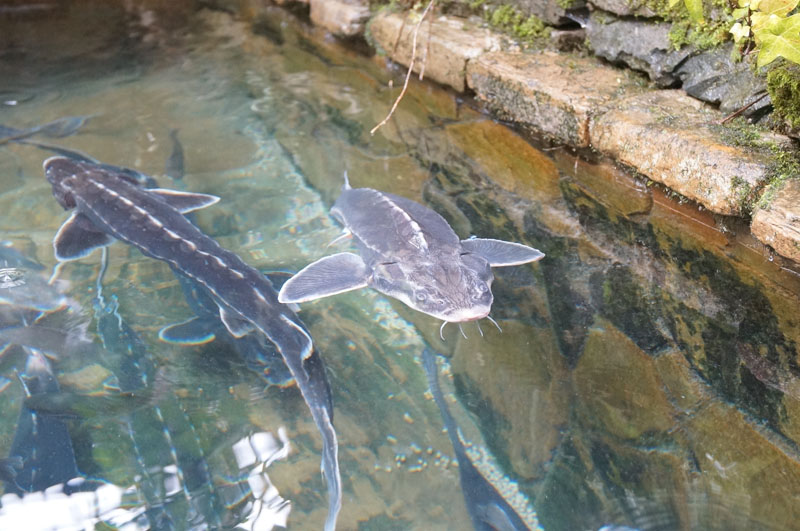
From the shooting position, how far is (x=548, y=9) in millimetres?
4559

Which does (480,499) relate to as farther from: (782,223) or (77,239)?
(77,239)

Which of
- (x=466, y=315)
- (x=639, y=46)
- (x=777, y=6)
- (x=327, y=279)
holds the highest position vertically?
(x=777, y=6)

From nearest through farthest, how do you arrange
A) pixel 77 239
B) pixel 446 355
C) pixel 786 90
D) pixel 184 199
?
pixel 786 90
pixel 446 355
pixel 77 239
pixel 184 199

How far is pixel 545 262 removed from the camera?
3475 mm

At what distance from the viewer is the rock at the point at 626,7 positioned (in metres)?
3.90

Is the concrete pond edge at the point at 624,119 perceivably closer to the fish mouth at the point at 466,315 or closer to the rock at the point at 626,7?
the rock at the point at 626,7

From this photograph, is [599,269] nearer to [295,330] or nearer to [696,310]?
[696,310]

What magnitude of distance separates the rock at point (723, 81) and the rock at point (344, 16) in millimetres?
2913

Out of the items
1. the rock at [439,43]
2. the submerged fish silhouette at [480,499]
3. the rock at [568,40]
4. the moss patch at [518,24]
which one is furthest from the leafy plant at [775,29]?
the submerged fish silhouette at [480,499]

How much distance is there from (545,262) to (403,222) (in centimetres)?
81

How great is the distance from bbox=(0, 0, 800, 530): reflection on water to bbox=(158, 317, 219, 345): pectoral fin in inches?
2.1

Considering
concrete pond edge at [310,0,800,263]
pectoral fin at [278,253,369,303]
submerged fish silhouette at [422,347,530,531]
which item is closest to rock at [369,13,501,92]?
→ concrete pond edge at [310,0,800,263]

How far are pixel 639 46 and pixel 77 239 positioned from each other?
3471 mm

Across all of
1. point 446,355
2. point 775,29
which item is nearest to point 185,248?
point 446,355
